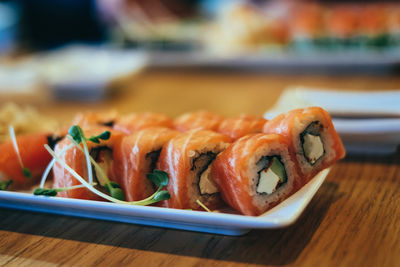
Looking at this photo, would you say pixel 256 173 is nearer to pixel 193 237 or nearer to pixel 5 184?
pixel 193 237

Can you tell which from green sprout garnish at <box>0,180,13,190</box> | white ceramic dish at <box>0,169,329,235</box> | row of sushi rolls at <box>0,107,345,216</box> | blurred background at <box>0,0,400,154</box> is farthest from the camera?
blurred background at <box>0,0,400,154</box>

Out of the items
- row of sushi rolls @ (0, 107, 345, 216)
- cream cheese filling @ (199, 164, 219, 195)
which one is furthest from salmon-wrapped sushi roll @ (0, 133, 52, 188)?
cream cheese filling @ (199, 164, 219, 195)

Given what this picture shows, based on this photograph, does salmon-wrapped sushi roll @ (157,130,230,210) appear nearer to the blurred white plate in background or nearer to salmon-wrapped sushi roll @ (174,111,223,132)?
salmon-wrapped sushi roll @ (174,111,223,132)

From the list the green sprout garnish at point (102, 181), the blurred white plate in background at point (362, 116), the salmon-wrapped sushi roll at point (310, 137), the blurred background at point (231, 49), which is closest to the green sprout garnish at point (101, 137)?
the green sprout garnish at point (102, 181)

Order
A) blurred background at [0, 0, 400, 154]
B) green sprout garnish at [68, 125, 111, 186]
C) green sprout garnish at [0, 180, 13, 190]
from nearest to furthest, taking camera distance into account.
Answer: green sprout garnish at [68, 125, 111, 186]
green sprout garnish at [0, 180, 13, 190]
blurred background at [0, 0, 400, 154]

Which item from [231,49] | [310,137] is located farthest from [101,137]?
[231,49]

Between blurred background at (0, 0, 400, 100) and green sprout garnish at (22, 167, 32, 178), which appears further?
blurred background at (0, 0, 400, 100)

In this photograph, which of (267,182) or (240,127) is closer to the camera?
(267,182)
